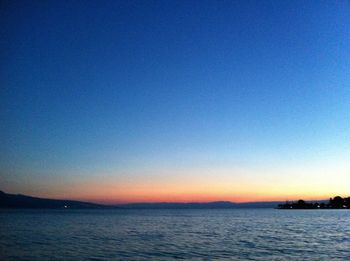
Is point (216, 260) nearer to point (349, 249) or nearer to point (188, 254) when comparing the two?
point (188, 254)

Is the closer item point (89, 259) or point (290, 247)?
point (89, 259)

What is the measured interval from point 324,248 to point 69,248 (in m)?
28.3

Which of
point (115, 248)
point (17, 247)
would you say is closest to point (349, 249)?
point (115, 248)

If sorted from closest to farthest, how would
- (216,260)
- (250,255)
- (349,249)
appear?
(216,260) < (250,255) < (349,249)

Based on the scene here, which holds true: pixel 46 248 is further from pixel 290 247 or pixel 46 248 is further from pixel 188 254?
pixel 290 247

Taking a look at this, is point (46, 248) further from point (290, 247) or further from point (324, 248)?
point (324, 248)

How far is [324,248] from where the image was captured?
138 feet

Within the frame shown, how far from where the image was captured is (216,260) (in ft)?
111

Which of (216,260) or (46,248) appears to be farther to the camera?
(46,248)

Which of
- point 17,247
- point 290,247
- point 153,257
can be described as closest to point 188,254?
point 153,257

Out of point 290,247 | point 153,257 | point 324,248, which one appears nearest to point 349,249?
point 324,248

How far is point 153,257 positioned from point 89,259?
19.3ft

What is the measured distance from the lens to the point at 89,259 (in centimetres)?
3503

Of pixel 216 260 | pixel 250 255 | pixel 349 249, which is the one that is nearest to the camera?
pixel 216 260
